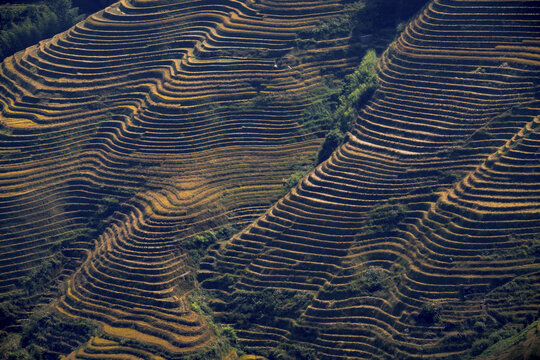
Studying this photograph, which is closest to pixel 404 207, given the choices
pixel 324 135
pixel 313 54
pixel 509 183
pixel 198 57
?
pixel 509 183

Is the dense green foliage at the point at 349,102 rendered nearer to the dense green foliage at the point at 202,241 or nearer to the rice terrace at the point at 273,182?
the rice terrace at the point at 273,182

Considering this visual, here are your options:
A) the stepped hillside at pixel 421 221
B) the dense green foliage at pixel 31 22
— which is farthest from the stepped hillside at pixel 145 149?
the stepped hillside at pixel 421 221

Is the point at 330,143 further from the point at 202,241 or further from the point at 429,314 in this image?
the point at 429,314

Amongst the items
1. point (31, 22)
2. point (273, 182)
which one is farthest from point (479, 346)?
point (31, 22)

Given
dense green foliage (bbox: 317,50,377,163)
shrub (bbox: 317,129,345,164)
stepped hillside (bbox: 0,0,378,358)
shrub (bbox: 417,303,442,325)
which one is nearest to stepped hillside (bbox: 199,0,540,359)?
shrub (bbox: 417,303,442,325)

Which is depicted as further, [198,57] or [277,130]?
[198,57]

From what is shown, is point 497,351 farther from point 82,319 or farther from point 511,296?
point 82,319
